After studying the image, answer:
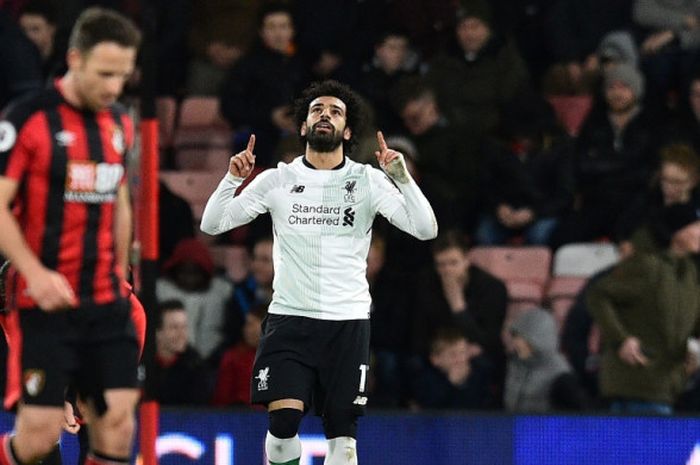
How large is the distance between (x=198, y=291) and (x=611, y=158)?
8.66ft

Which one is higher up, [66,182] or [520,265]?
[66,182]

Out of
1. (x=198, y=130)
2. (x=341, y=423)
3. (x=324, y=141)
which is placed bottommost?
(x=341, y=423)

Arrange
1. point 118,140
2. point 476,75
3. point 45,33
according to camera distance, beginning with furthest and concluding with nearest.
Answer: point 45,33, point 476,75, point 118,140

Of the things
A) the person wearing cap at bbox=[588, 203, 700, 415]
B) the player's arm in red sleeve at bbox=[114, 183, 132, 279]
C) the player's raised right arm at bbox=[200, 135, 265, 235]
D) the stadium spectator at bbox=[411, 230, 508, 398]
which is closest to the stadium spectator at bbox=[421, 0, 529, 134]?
the stadium spectator at bbox=[411, 230, 508, 398]

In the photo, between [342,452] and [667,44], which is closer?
[342,452]

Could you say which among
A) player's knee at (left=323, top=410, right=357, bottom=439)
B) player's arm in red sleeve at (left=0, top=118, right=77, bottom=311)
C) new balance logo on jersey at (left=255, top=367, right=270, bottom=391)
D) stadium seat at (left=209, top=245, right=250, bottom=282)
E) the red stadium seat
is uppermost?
the red stadium seat

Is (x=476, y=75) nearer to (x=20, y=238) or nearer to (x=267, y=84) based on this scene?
(x=267, y=84)

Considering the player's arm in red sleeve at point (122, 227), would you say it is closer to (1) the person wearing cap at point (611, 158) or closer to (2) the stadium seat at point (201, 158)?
Result: (1) the person wearing cap at point (611, 158)

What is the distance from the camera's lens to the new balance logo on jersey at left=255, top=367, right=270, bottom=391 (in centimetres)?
766

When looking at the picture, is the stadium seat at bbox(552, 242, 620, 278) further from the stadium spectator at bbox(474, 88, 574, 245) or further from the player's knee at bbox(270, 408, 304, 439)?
the player's knee at bbox(270, 408, 304, 439)

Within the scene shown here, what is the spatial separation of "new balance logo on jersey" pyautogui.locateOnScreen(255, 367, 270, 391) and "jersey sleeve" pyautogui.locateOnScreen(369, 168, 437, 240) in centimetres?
82

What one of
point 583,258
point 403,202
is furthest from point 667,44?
point 403,202

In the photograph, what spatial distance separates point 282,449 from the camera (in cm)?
766

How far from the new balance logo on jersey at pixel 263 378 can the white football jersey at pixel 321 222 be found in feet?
0.83
